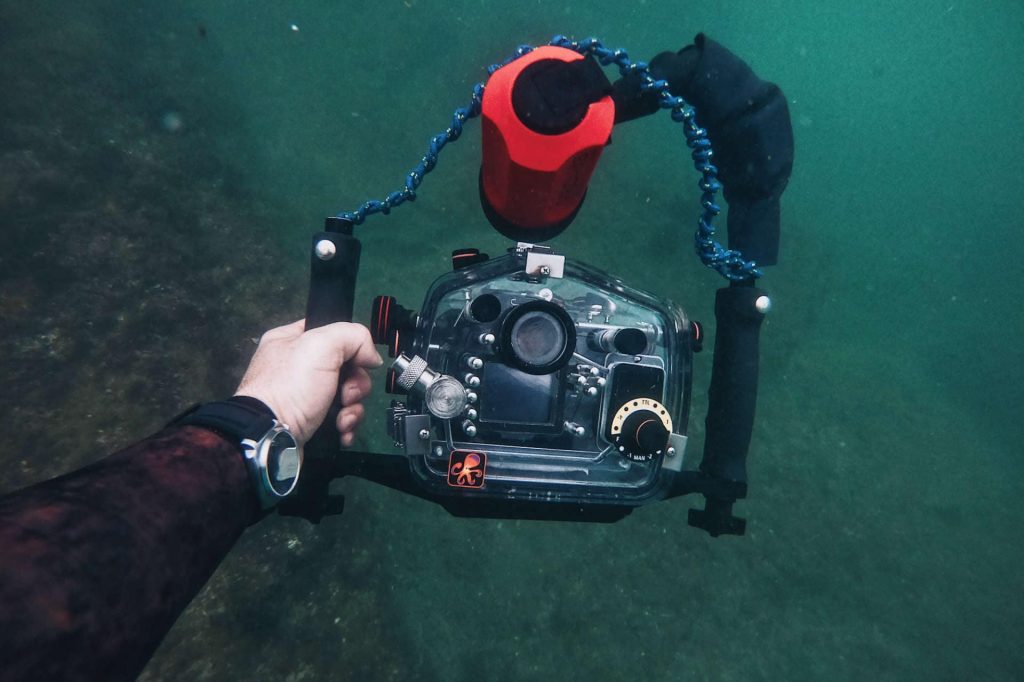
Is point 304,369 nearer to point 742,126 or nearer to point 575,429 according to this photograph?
point 575,429

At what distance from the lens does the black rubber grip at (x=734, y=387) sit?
2.46 m

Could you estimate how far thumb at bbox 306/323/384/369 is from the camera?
6.81ft

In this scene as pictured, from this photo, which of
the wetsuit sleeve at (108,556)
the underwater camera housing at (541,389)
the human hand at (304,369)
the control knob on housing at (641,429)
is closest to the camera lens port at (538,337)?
the underwater camera housing at (541,389)

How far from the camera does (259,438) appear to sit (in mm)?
1633

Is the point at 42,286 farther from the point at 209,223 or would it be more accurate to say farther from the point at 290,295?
the point at 290,295

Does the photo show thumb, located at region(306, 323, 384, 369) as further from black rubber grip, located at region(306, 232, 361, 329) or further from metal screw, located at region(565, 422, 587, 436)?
metal screw, located at region(565, 422, 587, 436)

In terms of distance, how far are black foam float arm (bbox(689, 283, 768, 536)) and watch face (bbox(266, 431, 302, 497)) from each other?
181 cm


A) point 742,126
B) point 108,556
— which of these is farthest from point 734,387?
point 108,556

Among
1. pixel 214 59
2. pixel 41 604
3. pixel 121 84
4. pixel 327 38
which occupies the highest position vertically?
pixel 327 38

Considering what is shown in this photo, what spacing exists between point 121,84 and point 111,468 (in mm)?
8480

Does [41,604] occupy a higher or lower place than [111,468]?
lower

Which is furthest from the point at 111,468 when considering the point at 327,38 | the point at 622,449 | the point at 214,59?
the point at 327,38

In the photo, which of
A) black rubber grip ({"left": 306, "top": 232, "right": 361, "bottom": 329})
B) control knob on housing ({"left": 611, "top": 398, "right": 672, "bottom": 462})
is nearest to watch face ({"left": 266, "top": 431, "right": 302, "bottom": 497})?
black rubber grip ({"left": 306, "top": 232, "right": 361, "bottom": 329})

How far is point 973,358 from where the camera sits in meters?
12.8
